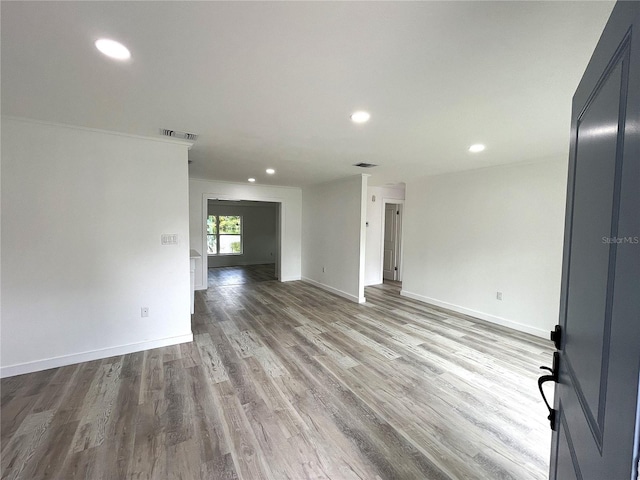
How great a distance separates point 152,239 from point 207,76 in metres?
2.02

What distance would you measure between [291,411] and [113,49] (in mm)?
2585

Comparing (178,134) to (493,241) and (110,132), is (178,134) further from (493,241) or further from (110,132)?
(493,241)

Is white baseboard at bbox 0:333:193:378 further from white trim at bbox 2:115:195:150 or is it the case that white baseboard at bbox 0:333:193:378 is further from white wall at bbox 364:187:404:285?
white wall at bbox 364:187:404:285

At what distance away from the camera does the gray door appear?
1.65 feet

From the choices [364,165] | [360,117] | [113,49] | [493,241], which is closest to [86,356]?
[113,49]

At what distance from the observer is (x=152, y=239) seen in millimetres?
3045

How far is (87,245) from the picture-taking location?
276 cm

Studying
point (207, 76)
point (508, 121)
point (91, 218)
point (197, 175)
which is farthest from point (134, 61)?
point (197, 175)

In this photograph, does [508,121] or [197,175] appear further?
[197,175]

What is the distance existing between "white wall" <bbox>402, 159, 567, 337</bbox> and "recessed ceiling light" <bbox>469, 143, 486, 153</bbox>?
1.06 metres

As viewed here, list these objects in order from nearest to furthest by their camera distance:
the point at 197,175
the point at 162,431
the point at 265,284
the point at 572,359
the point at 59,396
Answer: the point at 572,359, the point at 162,431, the point at 59,396, the point at 197,175, the point at 265,284

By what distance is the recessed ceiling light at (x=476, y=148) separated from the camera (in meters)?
3.09

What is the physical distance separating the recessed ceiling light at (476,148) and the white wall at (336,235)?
77.7 inches

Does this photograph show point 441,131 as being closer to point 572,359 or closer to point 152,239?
point 572,359
